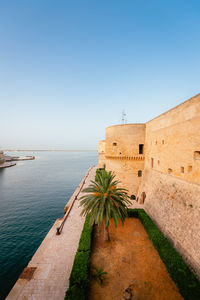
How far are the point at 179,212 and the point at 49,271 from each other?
31.5 ft

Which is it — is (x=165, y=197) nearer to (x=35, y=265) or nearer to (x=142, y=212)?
(x=142, y=212)

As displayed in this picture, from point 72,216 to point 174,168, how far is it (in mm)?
11593

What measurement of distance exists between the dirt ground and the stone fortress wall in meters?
1.78

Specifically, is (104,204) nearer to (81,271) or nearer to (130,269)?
(81,271)

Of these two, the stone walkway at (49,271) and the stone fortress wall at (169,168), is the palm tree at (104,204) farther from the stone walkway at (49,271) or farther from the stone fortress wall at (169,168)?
the stone fortress wall at (169,168)

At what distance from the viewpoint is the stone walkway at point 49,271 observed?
6859 mm

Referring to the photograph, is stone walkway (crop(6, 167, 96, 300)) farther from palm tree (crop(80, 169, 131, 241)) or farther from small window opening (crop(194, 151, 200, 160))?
small window opening (crop(194, 151, 200, 160))

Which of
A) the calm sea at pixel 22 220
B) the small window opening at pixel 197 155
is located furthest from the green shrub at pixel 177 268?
the calm sea at pixel 22 220

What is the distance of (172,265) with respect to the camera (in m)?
7.82

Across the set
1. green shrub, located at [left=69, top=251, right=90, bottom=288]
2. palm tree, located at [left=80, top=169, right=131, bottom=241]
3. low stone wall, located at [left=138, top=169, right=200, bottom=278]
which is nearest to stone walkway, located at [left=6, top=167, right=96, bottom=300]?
green shrub, located at [left=69, top=251, right=90, bottom=288]

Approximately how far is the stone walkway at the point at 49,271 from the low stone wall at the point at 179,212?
287 inches

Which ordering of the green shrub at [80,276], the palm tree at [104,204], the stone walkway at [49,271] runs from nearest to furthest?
the green shrub at [80,276] < the stone walkway at [49,271] < the palm tree at [104,204]

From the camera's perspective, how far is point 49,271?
318 inches

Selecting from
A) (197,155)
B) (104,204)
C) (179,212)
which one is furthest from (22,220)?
(197,155)
